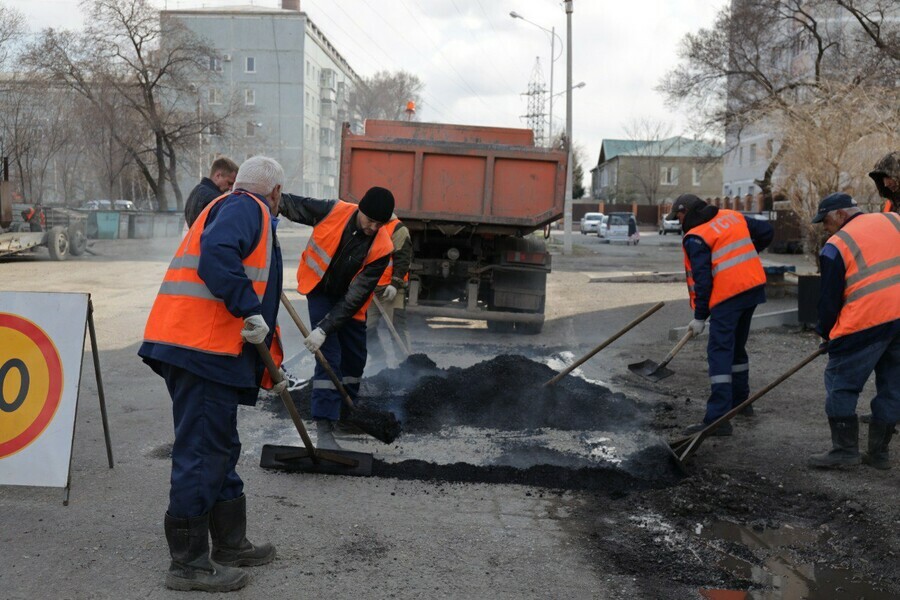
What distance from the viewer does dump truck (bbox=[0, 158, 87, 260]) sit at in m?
19.3

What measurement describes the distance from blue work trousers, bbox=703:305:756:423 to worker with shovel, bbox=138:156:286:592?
3.50 metres

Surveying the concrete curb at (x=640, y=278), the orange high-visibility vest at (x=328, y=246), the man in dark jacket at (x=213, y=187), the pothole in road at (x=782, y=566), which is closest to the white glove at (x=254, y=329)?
the orange high-visibility vest at (x=328, y=246)

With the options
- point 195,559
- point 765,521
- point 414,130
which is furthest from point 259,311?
point 414,130

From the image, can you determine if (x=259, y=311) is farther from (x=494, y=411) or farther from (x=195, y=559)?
(x=494, y=411)

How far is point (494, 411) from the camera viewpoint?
652 centimetres

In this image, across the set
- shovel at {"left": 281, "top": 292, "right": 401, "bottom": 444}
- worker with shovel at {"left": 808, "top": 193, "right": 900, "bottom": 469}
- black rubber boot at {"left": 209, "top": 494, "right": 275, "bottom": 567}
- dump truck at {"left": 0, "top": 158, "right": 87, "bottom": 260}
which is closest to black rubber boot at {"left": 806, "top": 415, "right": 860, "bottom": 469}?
worker with shovel at {"left": 808, "top": 193, "right": 900, "bottom": 469}

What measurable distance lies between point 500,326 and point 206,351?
27.6 ft

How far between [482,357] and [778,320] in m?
4.11

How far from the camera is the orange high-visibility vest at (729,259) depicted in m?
5.94

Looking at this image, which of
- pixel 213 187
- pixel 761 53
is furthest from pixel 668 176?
pixel 213 187

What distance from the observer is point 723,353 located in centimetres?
598

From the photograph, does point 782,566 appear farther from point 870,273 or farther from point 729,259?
point 729,259

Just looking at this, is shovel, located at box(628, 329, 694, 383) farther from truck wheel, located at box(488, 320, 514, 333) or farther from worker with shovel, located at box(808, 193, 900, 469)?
truck wheel, located at box(488, 320, 514, 333)

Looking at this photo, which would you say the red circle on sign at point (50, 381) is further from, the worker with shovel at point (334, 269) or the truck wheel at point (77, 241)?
the truck wheel at point (77, 241)
